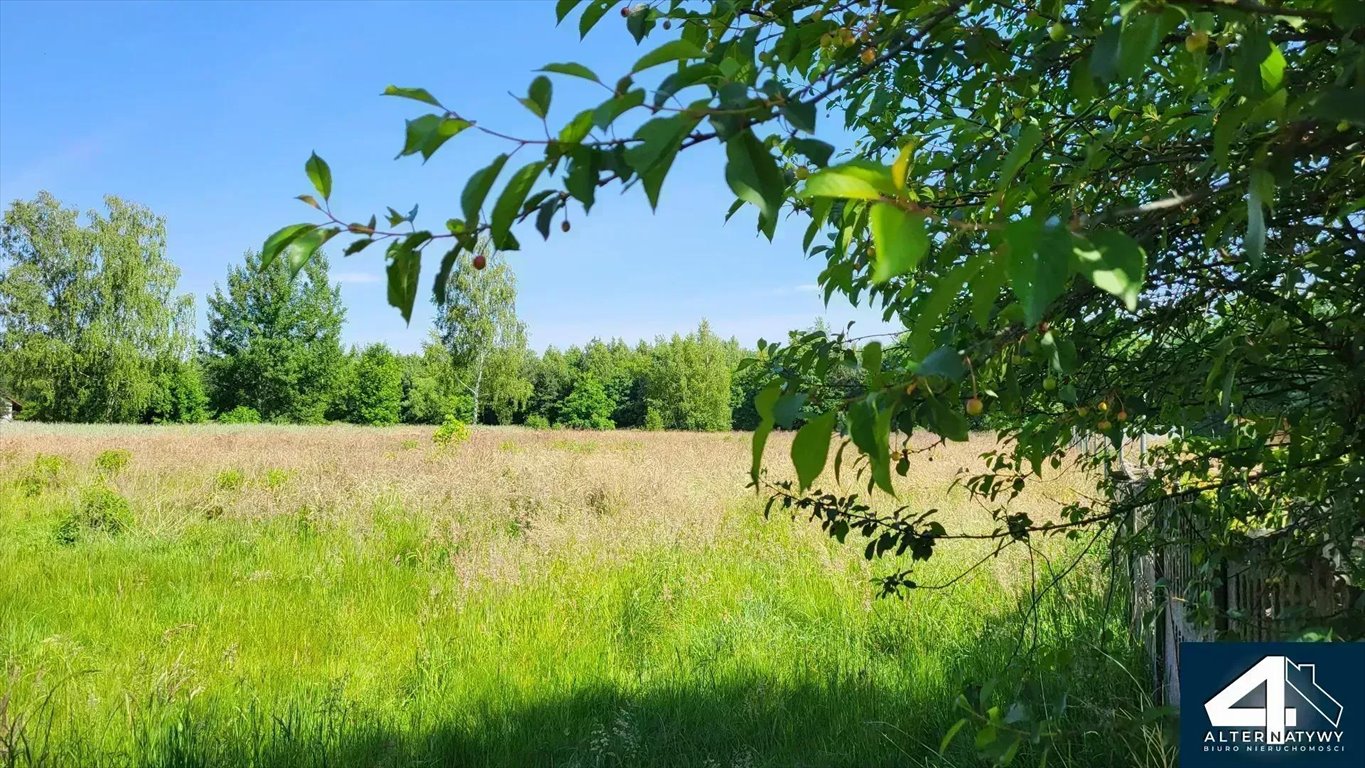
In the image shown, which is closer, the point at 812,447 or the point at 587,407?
the point at 812,447

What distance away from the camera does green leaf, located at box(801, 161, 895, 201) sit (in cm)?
64

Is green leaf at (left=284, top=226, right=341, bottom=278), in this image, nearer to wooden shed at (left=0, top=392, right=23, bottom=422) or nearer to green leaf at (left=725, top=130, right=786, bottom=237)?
green leaf at (left=725, top=130, right=786, bottom=237)

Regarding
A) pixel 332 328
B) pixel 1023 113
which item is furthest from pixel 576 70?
pixel 332 328

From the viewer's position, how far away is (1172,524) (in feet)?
7.22

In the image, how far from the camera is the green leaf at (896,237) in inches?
24.0

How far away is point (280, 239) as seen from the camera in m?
0.81

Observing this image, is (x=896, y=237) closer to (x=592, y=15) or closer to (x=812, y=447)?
(x=812, y=447)

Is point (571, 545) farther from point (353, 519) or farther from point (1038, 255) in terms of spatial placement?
point (1038, 255)

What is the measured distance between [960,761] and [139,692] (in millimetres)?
3454

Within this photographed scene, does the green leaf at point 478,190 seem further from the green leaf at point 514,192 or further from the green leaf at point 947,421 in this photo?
the green leaf at point 947,421

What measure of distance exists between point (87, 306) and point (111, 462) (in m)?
32.1

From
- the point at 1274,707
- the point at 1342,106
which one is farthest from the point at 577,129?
the point at 1274,707

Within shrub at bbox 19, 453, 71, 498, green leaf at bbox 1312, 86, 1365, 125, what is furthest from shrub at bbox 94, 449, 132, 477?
green leaf at bbox 1312, 86, 1365, 125

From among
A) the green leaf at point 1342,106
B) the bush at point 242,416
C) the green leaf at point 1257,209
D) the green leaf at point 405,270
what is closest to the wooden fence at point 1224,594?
the green leaf at point 1257,209
